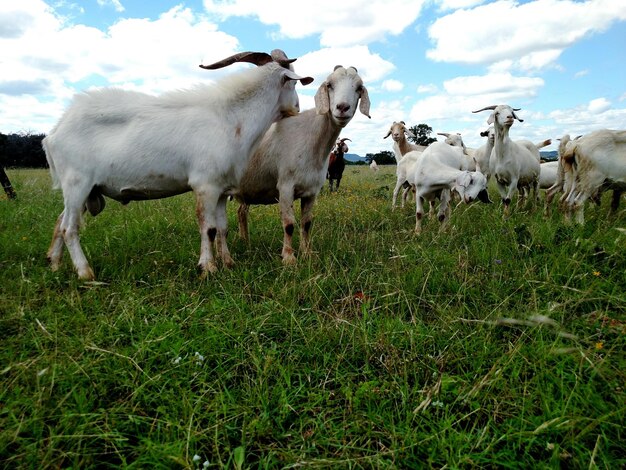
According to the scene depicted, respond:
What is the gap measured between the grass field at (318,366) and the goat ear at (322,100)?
1.88 m

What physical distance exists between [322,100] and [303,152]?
64cm

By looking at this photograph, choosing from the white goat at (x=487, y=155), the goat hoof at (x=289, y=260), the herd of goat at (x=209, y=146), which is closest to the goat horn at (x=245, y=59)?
the herd of goat at (x=209, y=146)

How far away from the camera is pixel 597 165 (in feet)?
19.3

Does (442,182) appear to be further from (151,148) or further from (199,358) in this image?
(199,358)

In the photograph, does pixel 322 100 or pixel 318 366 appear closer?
pixel 318 366

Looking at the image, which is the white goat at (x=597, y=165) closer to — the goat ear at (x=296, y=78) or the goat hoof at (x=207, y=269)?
the goat ear at (x=296, y=78)

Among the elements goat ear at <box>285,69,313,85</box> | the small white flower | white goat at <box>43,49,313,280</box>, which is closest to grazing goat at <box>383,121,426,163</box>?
goat ear at <box>285,69,313,85</box>

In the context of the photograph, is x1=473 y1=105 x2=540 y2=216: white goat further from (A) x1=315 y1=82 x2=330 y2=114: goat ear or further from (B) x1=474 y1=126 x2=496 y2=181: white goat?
(A) x1=315 y1=82 x2=330 y2=114: goat ear

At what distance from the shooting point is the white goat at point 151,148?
3826 mm

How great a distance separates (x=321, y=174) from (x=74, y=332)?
10.7 ft

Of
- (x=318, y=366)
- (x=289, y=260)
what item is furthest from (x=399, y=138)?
(x=318, y=366)

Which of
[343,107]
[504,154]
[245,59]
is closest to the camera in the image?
[343,107]

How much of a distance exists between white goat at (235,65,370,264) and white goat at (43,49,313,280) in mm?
626

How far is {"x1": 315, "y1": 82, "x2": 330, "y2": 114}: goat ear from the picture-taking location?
4.64 metres
